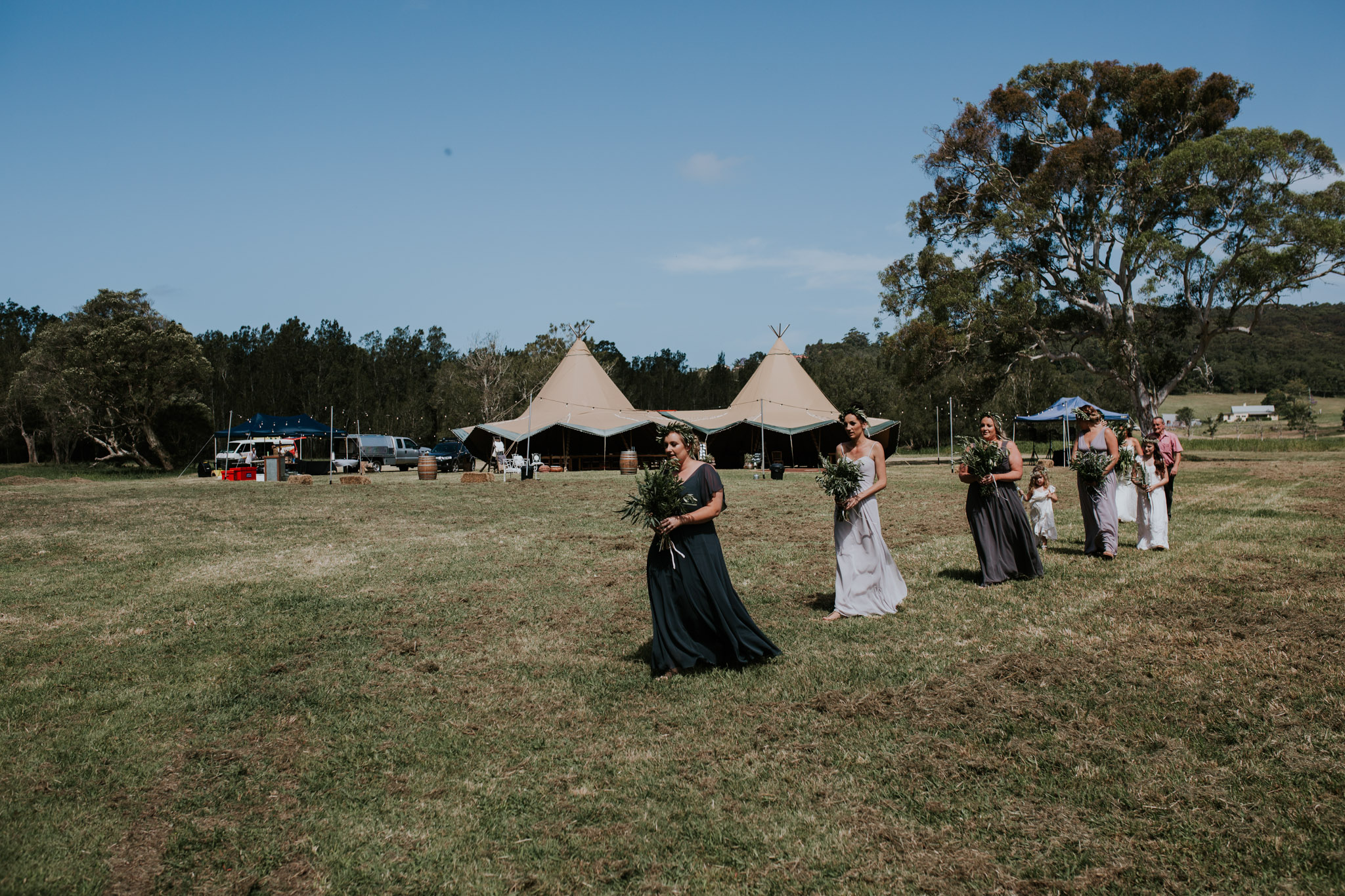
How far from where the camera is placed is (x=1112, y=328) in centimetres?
3447

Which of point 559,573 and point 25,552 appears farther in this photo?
point 25,552

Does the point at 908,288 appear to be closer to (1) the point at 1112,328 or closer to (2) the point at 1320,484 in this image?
(1) the point at 1112,328

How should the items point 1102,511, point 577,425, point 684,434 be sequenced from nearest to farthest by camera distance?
point 684,434
point 1102,511
point 577,425

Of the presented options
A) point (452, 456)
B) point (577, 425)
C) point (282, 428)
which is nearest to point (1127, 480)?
point (577, 425)

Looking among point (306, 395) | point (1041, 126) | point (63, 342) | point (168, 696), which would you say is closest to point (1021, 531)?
point (168, 696)

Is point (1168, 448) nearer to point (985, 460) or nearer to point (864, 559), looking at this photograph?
point (985, 460)

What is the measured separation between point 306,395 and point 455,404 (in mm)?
10223

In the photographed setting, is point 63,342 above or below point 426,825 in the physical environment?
above

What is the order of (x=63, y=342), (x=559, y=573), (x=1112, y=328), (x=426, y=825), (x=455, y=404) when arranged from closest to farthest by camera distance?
(x=426, y=825)
(x=559, y=573)
(x=1112, y=328)
(x=63, y=342)
(x=455, y=404)

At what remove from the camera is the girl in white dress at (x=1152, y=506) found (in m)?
10.0

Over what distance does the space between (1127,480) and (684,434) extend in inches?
312

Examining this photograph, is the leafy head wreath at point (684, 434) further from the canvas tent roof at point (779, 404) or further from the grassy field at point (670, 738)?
the canvas tent roof at point (779, 404)

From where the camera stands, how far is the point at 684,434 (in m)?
6.10

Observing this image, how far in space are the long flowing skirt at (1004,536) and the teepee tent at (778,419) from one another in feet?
90.1
